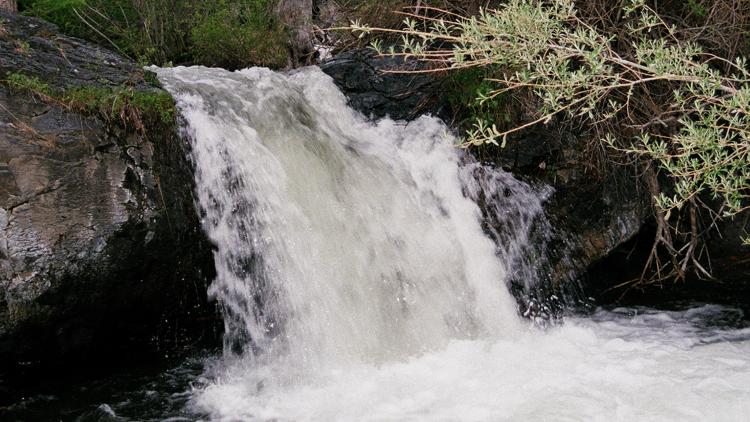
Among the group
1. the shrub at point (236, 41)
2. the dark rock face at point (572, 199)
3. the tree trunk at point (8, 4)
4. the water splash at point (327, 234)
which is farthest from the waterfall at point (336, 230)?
the tree trunk at point (8, 4)

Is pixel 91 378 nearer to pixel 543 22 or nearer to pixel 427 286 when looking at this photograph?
pixel 427 286

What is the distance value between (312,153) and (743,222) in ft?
14.1

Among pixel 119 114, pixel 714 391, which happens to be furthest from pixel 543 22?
pixel 119 114

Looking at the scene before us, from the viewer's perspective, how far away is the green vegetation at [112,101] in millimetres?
4195

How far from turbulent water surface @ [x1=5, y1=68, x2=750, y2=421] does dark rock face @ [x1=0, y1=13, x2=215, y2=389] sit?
27cm

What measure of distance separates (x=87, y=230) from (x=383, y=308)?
2.19 metres

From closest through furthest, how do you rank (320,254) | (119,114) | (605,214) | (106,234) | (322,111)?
(106,234) < (119,114) < (320,254) < (605,214) < (322,111)

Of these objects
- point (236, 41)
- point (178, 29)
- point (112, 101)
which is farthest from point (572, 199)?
point (178, 29)

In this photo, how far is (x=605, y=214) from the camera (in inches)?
226

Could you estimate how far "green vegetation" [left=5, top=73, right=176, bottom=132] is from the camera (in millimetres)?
4195

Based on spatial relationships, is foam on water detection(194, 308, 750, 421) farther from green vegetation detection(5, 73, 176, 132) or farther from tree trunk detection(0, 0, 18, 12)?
tree trunk detection(0, 0, 18, 12)

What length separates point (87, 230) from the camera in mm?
3992

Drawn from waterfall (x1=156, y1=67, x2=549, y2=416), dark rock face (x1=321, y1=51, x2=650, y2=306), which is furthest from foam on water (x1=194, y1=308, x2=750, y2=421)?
dark rock face (x1=321, y1=51, x2=650, y2=306)

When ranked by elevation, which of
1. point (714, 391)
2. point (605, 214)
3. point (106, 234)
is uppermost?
point (106, 234)
